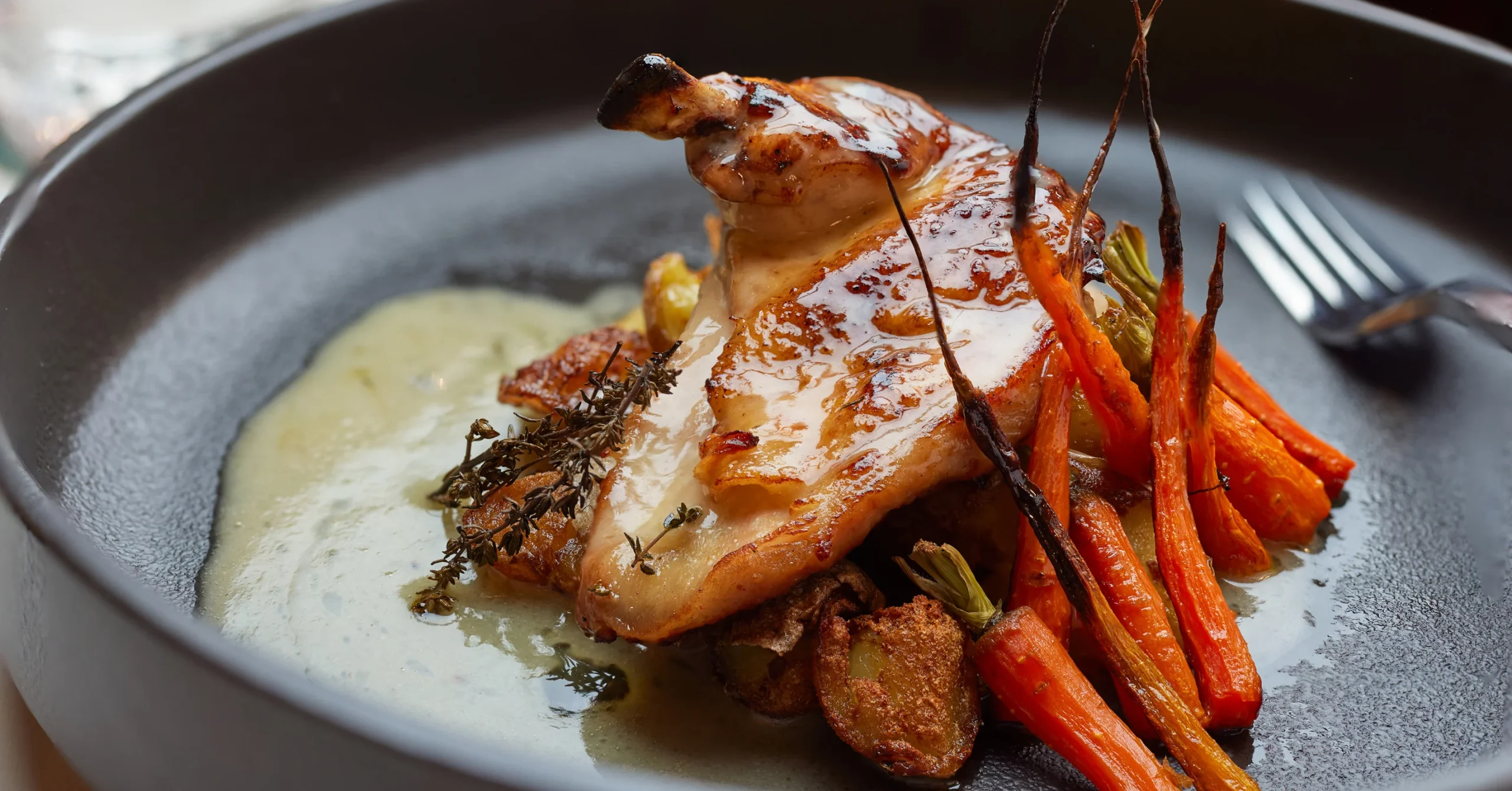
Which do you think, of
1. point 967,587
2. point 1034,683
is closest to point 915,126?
point 967,587

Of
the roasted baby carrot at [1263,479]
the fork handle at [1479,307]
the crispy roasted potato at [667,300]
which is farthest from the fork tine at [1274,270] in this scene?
the crispy roasted potato at [667,300]

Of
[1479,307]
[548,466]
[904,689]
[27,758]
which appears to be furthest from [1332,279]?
[27,758]

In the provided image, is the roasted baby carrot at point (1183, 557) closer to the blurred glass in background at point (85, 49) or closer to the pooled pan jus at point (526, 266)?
the pooled pan jus at point (526, 266)

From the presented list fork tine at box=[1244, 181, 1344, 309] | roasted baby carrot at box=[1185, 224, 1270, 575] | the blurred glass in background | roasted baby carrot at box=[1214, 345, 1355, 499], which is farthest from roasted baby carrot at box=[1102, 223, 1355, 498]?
the blurred glass in background

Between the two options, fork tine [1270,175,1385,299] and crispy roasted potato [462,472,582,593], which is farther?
fork tine [1270,175,1385,299]

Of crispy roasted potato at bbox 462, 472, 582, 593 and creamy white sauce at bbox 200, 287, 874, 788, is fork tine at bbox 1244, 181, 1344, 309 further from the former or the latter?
crispy roasted potato at bbox 462, 472, 582, 593

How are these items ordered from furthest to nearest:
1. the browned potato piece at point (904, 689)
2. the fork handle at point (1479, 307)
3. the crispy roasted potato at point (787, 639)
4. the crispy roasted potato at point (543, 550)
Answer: the fork handle at point (1479, 307) → the crispy roasted potato at point (543, 550) → the crispy roasted potato at point (787, 639) → the browned potato piece at point (904, 689)

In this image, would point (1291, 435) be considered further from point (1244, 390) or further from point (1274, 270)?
point (1274, 270)
